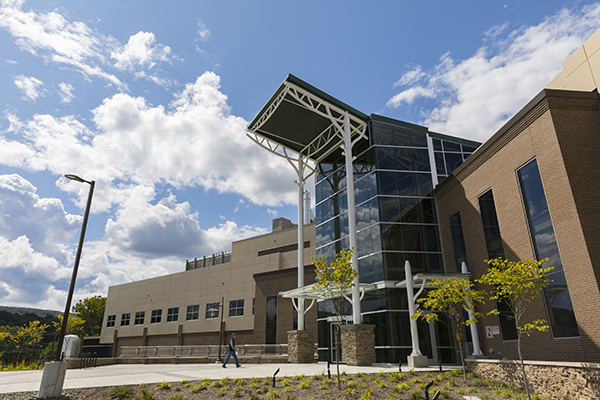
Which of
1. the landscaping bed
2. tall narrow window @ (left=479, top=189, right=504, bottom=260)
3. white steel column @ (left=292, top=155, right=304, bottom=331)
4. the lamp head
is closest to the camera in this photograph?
the landscaping bed

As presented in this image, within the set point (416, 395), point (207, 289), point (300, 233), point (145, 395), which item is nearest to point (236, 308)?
point (207, 289)

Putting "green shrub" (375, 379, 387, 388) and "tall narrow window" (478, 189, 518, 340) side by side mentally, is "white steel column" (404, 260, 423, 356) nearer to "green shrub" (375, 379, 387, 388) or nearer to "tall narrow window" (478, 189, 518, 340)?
"tall narrow window" (478, 189, 518, 340)

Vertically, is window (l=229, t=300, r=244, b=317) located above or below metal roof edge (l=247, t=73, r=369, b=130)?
below

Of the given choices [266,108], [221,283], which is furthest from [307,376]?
[221,283]

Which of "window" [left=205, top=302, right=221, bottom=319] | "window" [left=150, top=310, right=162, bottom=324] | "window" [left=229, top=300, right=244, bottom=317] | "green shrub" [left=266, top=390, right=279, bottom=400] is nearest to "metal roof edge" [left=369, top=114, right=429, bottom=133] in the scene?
"green shrub" [left=266, top=390, right=279, bottom=400]

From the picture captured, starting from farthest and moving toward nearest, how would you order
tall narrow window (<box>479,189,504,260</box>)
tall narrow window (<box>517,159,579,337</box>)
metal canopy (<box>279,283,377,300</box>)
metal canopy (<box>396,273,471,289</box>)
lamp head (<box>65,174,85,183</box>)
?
metal canopy (<box>279,283,377,300</box>)
tall narrow window (<box>479,189,504,260</box>)
metal canopy (<box>396,273,471,289</box>)
lamp head (<box>65,174,85,183</box>)
tall narrow window (<box>517,159,579,337</box>)

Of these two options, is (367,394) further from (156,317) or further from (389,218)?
(156,317)

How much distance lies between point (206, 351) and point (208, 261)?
62.6 ft

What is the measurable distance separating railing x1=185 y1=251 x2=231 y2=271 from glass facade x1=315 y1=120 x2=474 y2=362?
2322cm

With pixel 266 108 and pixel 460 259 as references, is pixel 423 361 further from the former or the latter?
pixel 266 108

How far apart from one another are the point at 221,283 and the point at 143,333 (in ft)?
49.1

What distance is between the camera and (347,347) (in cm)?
2070

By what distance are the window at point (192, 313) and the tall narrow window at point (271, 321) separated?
1624cm

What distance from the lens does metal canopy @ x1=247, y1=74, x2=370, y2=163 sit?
25234 mm
